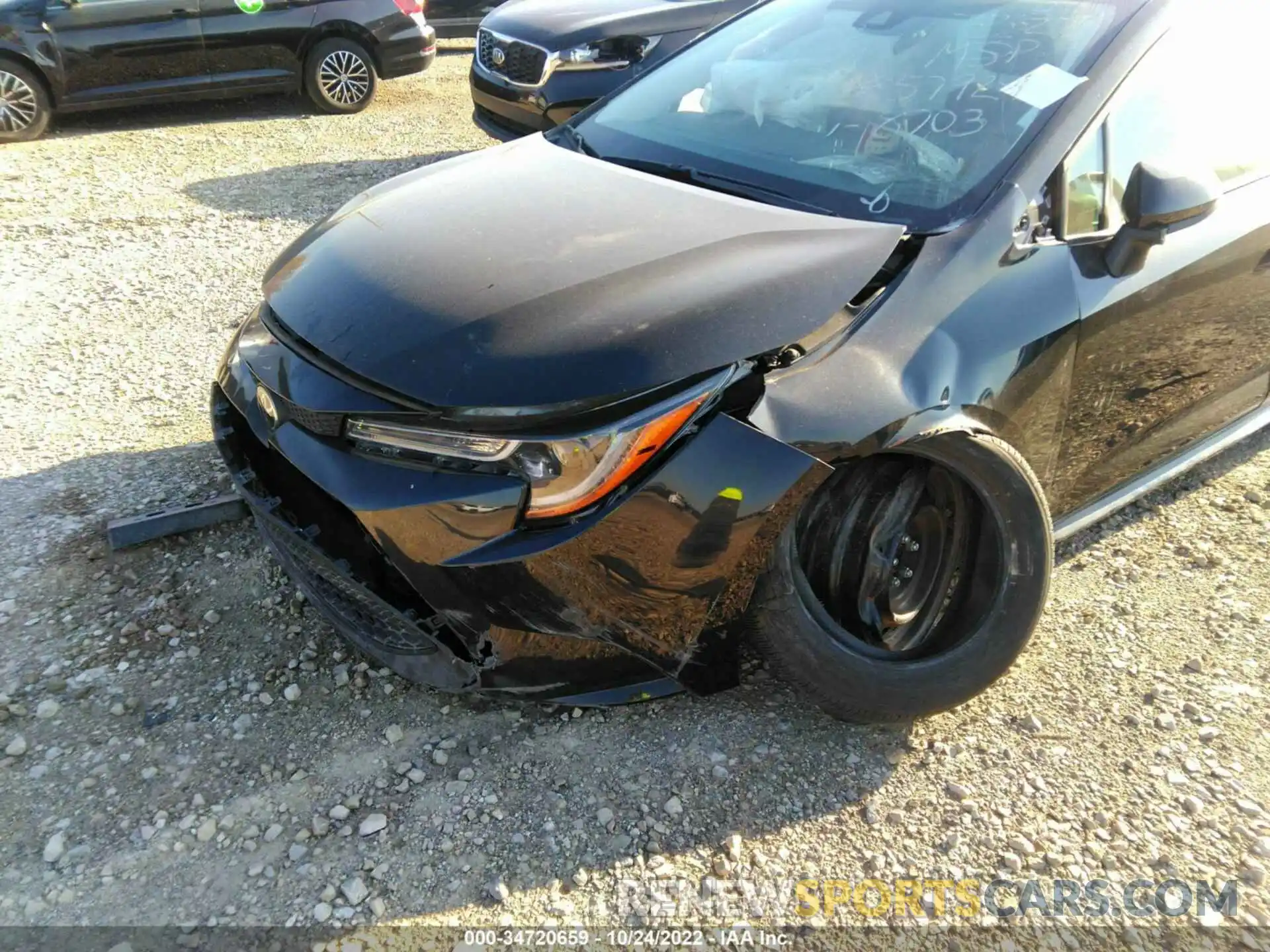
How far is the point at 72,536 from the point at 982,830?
2.69m

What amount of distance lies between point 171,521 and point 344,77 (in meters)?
6.29

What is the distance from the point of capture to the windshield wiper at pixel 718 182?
7.82ft

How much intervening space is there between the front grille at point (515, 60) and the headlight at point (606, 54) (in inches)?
5.1

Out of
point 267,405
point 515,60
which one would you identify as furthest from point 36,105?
point 267,405

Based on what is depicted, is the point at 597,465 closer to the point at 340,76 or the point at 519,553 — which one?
the point at 519,553

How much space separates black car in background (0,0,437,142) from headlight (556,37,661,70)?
2898 mm

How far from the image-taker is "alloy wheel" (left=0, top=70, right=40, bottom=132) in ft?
22.3

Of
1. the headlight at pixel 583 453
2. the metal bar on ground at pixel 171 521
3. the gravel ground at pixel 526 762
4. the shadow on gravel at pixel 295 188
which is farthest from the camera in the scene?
the shadow on gravel at pixel 295 188

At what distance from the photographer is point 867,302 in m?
2.07

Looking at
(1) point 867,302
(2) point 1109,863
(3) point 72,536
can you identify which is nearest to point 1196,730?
(2) point 1109,863

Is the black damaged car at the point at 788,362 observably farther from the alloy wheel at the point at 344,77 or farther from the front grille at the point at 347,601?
the alloy wheel at the point at 344,77

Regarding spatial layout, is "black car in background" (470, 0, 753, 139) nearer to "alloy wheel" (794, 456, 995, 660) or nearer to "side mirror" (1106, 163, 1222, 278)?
"side mirror" (1106, 163, 1222, 278)

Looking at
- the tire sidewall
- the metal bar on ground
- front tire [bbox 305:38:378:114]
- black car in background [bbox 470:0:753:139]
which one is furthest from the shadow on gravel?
the metal bar on ground

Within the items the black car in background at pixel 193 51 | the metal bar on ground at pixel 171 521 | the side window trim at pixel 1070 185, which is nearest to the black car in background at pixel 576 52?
the black car in background at pixel 193 51
